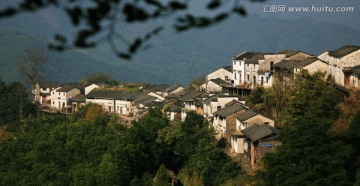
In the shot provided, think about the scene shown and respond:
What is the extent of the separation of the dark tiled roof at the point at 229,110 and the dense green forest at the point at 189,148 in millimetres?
716

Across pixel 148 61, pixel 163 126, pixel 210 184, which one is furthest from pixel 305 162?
pixel 148 61

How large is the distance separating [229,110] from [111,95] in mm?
19162

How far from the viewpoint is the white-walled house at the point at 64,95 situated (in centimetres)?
5397

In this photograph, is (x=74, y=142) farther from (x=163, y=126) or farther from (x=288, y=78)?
(x=288, y=78)

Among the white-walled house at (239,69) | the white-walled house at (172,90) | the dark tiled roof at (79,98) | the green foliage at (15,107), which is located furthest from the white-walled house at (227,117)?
the green foliage at (15,107)

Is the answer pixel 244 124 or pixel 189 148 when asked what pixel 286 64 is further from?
pixel 189 148

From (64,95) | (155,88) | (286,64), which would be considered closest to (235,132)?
(286,64)

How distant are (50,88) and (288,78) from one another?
3289 cm

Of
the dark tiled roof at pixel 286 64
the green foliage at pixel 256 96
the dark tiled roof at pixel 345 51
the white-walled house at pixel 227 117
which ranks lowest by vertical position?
the white-walled house at pixel 227 117

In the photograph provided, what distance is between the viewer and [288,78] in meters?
28.9

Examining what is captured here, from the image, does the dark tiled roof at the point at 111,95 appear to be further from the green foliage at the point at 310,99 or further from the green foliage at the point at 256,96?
the green foliage at the point at 310,99

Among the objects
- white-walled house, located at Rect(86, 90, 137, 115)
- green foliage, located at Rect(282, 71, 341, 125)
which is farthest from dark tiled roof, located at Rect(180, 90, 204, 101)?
green foliage, located at Rect(282, 71, 341, 125)

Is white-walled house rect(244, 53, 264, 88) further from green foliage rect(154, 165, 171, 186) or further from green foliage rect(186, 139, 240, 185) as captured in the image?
green foliage rect(154, 165, 171, 186)

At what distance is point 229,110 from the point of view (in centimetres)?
3045
